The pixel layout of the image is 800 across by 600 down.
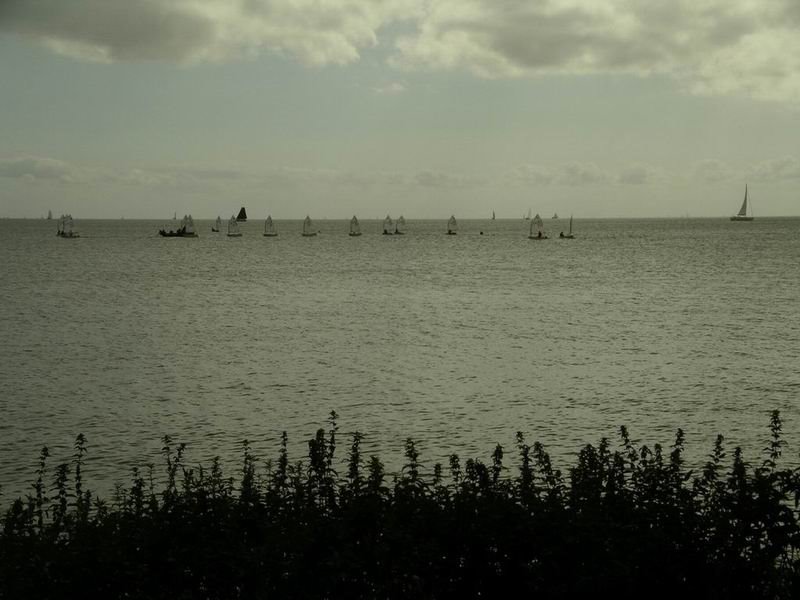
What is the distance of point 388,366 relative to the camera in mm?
43375

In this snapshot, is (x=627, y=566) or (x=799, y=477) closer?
(x=627, y=566)

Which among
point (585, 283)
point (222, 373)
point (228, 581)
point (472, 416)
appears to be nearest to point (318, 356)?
point (222, 373)

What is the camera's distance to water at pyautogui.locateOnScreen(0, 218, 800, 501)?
2900 cm

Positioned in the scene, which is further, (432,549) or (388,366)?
(388,366)

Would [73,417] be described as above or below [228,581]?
below

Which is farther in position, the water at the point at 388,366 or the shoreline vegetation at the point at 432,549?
the water at the point at 388,366

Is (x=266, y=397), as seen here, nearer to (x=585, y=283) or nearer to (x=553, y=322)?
(x=553, y=322)

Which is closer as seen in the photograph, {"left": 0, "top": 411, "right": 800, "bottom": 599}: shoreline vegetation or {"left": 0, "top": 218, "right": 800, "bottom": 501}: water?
{"left": 0, "top": 411, "right": 800, "bottom": 599}: shoreline vegetation

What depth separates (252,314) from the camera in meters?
68.2

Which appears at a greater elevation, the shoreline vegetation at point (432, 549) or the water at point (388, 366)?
the shoreline vegetation at point (432, 549)

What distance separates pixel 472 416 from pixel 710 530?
61.1 feet

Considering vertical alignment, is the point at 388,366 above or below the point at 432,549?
below

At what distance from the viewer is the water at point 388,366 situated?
2900 cm

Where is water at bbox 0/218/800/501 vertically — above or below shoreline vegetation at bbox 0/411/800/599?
below
